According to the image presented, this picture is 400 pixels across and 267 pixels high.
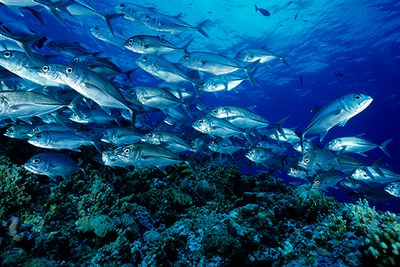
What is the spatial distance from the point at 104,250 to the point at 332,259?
3406mm

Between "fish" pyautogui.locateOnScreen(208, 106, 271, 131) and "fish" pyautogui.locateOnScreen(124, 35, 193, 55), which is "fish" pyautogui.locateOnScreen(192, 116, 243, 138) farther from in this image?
"fish" pyautogui.locateOnScreen(124, 35, 193, 55)

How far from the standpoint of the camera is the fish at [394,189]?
278 inches

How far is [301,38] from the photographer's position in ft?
78.3

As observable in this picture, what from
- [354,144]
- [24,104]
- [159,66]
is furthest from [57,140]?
[354,144]

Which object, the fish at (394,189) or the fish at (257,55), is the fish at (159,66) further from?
the fish at (394,189)

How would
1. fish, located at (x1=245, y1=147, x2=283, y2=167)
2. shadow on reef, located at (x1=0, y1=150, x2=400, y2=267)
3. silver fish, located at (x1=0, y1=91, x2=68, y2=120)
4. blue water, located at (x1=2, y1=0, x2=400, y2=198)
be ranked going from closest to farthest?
shadow on reef, located at (x1=0, y1=150, x2=400, y2=267) < silver fish, located at (x1=0, y1=91, x2=68, y2=120) < fish, located at (x1=245, y1=147, x2=283, y2=167) < blue water, located at (x1=2, y1=0, x2=400, y2=198)

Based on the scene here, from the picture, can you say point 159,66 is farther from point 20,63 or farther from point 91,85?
point 20,63

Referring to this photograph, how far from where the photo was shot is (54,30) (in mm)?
24953

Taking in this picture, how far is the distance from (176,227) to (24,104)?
3.27m

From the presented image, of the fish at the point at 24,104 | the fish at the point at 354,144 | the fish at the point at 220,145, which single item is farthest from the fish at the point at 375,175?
the fish at the point at 24,104

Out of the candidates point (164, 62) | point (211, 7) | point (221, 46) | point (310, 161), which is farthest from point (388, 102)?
point (164, 62)

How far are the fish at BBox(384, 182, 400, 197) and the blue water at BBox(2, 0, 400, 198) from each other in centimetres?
818

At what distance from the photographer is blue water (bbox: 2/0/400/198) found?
19953 mm

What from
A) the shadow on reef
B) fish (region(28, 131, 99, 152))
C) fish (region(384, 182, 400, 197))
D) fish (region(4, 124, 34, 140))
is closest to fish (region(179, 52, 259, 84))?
the shadow on reef
